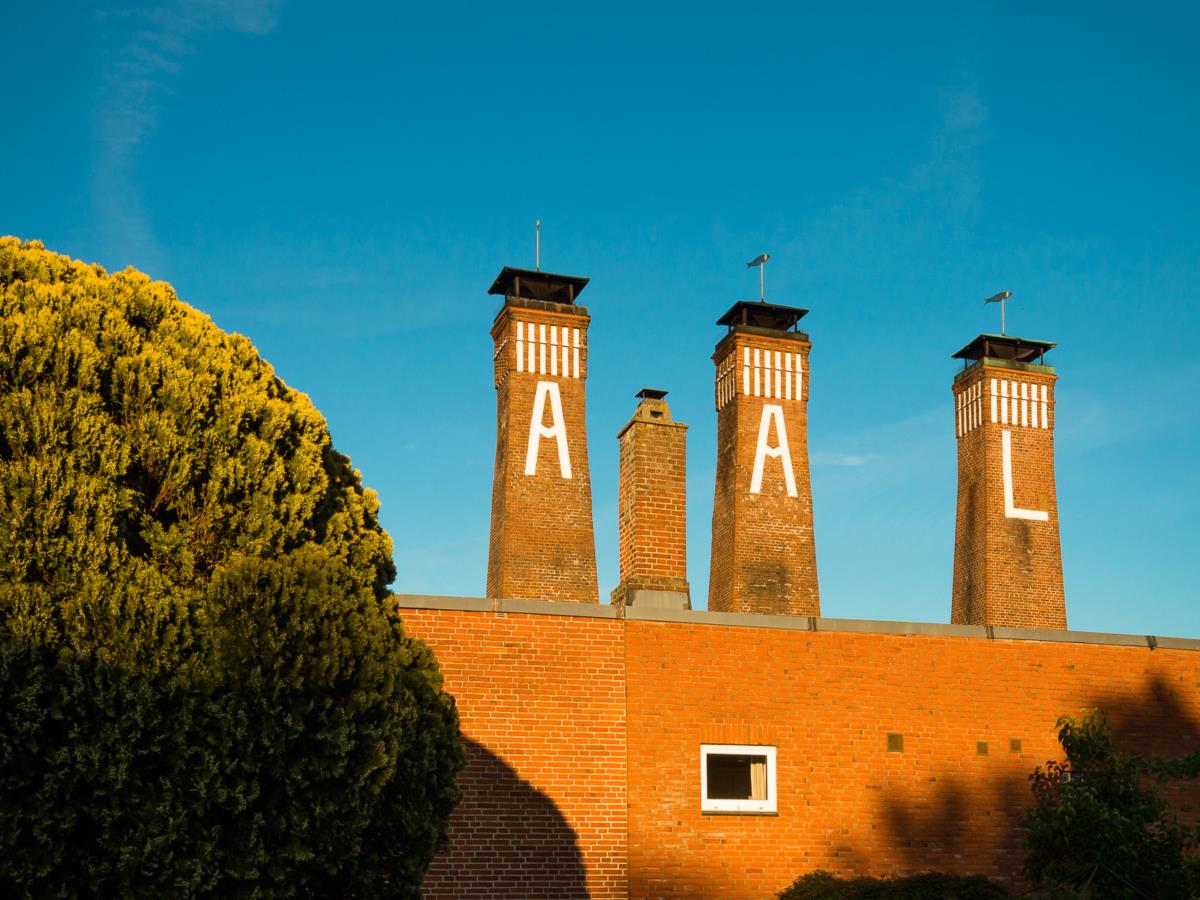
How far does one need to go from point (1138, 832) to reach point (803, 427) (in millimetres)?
23139

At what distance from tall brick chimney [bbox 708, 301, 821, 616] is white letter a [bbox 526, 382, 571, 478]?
14.9 ft

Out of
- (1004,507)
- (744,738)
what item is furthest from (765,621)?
(1004,507)

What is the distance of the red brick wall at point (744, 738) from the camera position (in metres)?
15.6

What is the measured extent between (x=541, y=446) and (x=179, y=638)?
22.5 meters

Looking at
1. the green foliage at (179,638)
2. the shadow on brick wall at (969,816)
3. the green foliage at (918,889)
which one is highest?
the green foliage at (179,638)

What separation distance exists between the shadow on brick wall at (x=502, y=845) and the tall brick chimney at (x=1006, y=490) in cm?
2216

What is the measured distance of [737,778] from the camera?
1673 centimetres

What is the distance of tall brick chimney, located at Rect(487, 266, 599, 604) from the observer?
31531 mm

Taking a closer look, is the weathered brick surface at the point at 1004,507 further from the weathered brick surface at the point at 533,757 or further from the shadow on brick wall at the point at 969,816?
the weathered brick surface at the point at 533,757

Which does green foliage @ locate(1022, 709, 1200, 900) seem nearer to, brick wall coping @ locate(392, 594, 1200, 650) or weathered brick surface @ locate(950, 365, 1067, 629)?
brick wall coping @ locate(392, 594, 1200, 650)

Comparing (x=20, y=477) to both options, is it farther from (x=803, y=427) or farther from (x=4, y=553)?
(x=803, y=427)

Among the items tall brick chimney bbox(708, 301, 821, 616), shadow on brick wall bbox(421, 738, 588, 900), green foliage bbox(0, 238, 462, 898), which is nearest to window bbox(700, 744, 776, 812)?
shadow on brick wall bbox(421, 738, 588, 900)

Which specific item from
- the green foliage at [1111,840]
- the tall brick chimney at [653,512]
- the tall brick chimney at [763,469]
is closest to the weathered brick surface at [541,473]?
the tall brick chimney at [763,469]

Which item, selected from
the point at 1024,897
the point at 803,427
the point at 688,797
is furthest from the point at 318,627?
the point at 803,427
